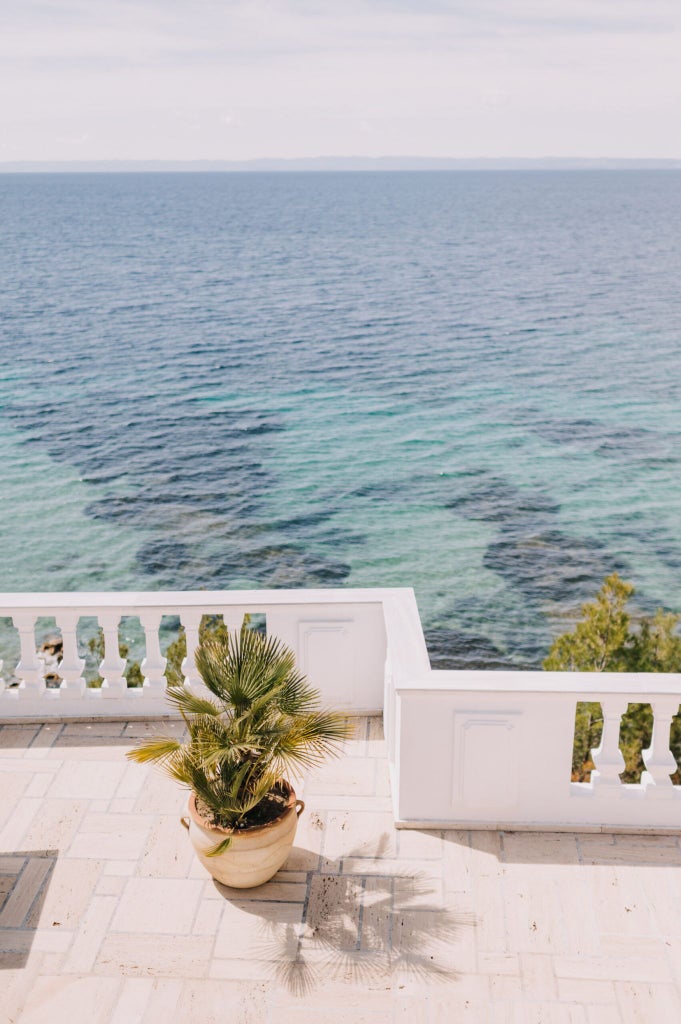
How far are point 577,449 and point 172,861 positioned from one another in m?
30.9

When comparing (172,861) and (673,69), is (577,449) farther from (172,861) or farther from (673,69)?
(673,69)

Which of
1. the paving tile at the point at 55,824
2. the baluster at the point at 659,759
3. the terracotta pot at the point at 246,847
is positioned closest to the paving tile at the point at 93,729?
the paving tile at the point at 55,824

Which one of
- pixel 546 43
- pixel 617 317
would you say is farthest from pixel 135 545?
pixel 546 43

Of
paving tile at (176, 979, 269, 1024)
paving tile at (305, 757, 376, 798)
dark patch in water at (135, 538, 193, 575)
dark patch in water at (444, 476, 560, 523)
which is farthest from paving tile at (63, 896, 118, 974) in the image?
dark patch in water at (444, 476, 560, 523)

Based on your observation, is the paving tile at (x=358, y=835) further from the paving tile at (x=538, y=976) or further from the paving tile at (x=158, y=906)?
the paving tile at (x=538, y=976)

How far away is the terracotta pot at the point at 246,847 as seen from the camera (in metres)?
4.76

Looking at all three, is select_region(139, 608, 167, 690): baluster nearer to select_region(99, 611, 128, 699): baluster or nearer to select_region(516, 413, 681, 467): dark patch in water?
select_region(99, 611, 128, 699): baluster

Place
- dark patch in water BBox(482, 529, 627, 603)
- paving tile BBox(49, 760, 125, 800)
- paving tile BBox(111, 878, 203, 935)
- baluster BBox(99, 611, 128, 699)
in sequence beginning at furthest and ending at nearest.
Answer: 1. dark patch in water BBox(482, 529, 627, 603)
2. baluster BBox(99, 611, 128, 699)
3. paving tile BBox(49, 760, 125, 800)
4. paving tile BBox(111, 878, 203, 935)

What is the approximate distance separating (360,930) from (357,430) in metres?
32.2

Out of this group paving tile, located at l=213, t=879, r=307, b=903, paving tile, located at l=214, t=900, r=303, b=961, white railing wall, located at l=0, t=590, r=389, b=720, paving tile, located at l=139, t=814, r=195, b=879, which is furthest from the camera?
white railing wall, located at l=0, t=590, r=389, b=720

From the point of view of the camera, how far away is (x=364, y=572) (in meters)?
26.0

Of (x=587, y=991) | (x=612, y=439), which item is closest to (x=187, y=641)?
(x=587, y=991)

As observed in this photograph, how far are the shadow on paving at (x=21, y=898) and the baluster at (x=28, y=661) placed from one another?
141 cm

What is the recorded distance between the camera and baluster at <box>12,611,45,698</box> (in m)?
6.32
